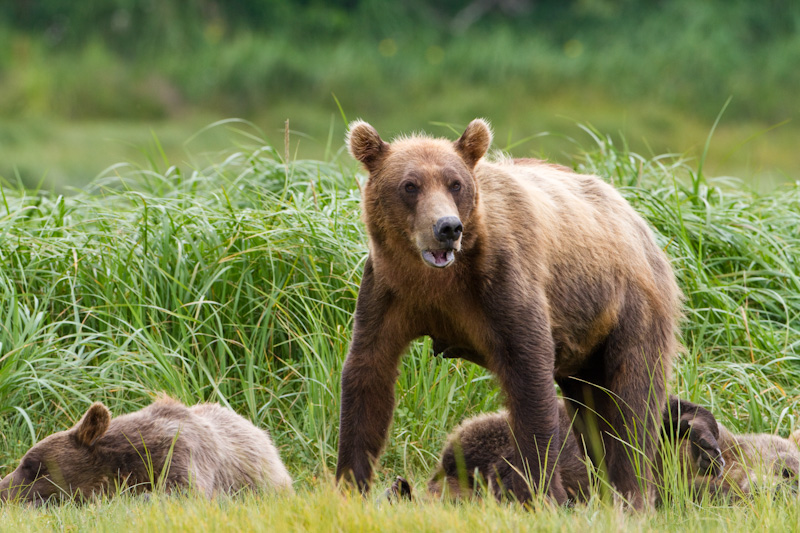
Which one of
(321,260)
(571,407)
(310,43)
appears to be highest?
(310,43)

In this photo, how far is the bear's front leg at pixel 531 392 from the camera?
409 cm

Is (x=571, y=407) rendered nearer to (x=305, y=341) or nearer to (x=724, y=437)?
(x=724, y=437)

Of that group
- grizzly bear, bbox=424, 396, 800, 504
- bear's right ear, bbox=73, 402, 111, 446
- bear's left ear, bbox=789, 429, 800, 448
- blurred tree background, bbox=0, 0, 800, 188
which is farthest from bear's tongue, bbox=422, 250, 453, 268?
blurred tree background, bbox=0, 0, 800, 188

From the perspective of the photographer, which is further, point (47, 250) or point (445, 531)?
point (47, 250)

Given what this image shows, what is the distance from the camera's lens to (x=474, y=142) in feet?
14.5

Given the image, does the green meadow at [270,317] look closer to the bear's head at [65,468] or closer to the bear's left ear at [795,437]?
the bear's left ear at [795,437]

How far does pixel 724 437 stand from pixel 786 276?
74.0 inches

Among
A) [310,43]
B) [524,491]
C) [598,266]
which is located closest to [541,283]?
[598,266]

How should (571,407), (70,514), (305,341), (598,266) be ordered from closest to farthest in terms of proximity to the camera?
(70,514) → (598,266) → (571,407) → (305,341)

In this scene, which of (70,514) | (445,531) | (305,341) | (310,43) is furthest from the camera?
(310,43)

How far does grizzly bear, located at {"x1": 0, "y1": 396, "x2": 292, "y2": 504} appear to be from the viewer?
4.77 metres

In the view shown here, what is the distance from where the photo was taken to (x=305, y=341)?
19.3ft

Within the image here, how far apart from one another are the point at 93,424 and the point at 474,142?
7.07ft

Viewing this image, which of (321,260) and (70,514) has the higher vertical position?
(321,260)
